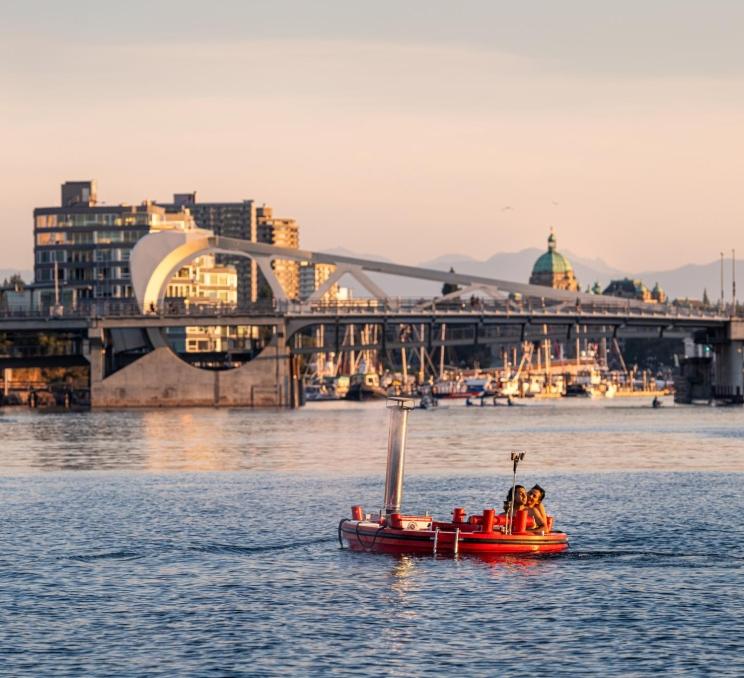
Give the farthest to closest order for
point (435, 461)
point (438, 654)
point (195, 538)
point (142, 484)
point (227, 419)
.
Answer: point (227, 419) < point (435, 461) < point (142, 484) < point (195, 538) < point (438, 654)

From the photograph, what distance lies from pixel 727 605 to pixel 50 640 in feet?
62.5

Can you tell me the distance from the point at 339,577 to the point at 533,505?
8168 millimetres

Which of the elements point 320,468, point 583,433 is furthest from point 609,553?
point 583,433

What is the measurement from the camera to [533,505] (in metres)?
58.9

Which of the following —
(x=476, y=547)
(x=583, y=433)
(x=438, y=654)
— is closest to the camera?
(x=438, y=654)

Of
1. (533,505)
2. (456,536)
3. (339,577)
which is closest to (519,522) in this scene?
(533,505)

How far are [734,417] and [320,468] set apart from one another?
93.1 m

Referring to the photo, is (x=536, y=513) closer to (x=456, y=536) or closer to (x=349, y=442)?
(x=456, y=536)

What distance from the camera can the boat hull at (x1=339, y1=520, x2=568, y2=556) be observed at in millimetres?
57469

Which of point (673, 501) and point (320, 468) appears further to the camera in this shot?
point (320, 468)

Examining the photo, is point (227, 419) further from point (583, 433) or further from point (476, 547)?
point (476, 547)

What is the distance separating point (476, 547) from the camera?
189 ft

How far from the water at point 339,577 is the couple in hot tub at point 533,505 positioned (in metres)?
1.59

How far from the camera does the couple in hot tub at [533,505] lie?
5825cm
